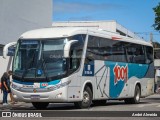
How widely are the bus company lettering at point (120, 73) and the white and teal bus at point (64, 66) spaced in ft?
0.81

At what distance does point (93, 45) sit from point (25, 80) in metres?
3.85

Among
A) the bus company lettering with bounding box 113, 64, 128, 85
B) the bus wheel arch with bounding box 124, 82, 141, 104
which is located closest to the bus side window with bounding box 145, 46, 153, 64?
the bus wheel arch with bounding box 124, 82, 141, 104

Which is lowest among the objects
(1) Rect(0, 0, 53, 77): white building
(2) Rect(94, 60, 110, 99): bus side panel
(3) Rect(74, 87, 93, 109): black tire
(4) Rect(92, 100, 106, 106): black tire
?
(4) Rect(92, 100, 106, 106): black tire

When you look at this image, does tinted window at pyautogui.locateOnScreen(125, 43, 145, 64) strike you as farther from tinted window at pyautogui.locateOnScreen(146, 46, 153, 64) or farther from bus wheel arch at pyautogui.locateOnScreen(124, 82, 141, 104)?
bus wheel arch at pyautogui.locateOnScreen(124, 82, 141, 104)

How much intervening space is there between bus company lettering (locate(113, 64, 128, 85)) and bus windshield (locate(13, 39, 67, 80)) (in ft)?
16.7

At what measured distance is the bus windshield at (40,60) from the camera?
1955 centimetres

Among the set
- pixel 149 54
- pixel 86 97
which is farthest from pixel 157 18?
pixel 86 97

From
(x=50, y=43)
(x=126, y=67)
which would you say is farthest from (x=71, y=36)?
(x=126, y=67)

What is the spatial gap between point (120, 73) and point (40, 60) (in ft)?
20.4

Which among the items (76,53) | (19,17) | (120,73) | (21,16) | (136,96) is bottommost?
Result: (136,96)

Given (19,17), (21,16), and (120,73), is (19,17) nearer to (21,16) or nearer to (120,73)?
(21,16)

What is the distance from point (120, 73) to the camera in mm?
24734

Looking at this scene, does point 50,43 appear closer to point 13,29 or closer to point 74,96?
point 74,96

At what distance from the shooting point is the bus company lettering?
2423 centimetres
